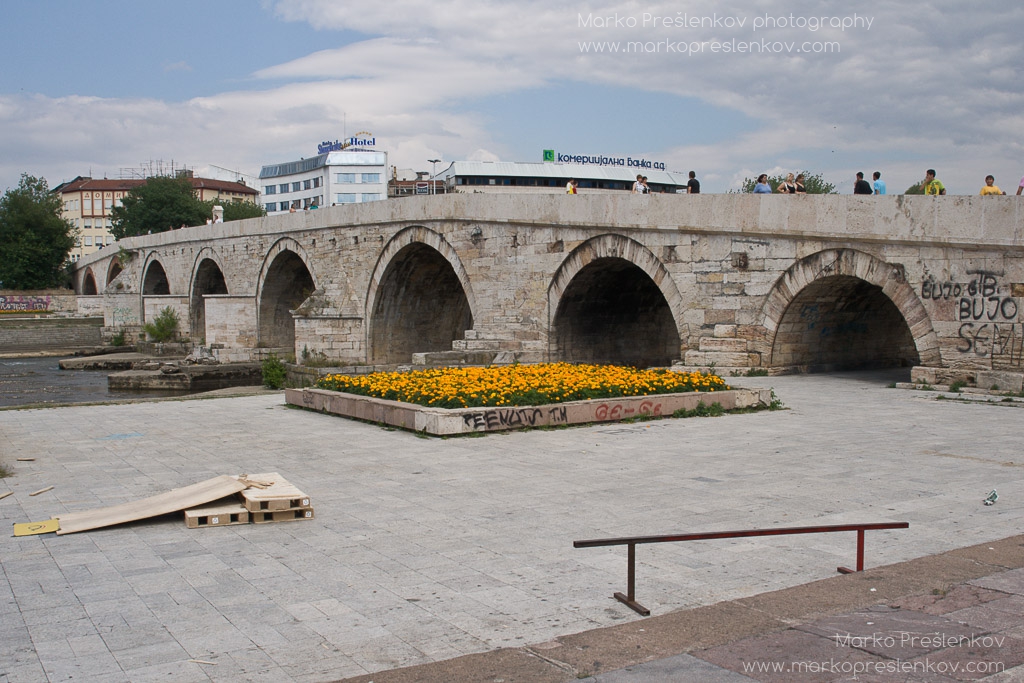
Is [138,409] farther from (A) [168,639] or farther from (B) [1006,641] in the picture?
(B) [1006,641]

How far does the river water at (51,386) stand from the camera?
2105cm

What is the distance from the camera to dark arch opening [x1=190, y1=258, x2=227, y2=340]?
32.9m

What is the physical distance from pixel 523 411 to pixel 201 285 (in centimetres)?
2805

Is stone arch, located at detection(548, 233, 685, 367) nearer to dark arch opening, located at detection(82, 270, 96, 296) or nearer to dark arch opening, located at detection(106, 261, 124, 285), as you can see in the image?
dark arch opening, located at detection(106, 261, 124, 285)

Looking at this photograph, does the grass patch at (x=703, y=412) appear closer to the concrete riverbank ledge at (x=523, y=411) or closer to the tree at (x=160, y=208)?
the concrete riverbank ledge at (x=523, y=411)

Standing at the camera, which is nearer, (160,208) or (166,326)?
(166,326)

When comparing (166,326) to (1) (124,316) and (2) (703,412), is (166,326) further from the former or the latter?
(2) (703,412)

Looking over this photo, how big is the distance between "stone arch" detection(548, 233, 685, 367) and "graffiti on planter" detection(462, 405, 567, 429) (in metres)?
5.78

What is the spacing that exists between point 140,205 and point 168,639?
190 feet

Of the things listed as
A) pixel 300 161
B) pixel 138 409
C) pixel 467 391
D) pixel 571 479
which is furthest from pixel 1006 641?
pixel 300 161

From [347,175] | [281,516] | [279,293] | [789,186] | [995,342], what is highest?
[347,175]

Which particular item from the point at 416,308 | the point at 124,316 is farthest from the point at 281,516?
the point at 124,316

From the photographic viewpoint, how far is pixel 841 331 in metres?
13.8

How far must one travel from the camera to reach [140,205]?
184 feet
